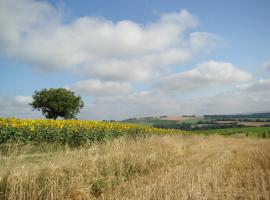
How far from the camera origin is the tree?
5100cm

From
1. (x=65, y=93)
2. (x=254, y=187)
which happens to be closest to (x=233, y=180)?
(x=254, y=187)

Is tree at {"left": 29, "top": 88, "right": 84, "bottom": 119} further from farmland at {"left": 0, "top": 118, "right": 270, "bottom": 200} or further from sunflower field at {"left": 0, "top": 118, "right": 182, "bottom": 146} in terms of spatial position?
farmland at {"left": 0, "top": 118, "right": 270, "bottom": 200}

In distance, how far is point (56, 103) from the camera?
166 ft

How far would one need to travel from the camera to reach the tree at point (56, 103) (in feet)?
167

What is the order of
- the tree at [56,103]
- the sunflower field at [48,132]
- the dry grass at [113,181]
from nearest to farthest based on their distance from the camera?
the dry grass at [113,181] < the sunflower field at [48,132] < the tree at [56,103]

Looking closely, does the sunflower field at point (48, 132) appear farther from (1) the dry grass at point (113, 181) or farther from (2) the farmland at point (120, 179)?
(1) the dry grass at point (113, 181)

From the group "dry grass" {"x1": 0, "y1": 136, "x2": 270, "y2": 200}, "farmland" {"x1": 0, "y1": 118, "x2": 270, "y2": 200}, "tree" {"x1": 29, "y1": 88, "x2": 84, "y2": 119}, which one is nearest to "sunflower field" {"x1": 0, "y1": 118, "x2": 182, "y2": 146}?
"farmland" {"x1": 0, "y1": 118, "x2": 270, "y2": 200}

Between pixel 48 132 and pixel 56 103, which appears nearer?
pixel 48 132

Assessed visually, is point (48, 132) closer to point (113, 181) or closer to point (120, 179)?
point (120, 179)

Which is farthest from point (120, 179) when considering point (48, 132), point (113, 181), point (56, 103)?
point (56, 103)

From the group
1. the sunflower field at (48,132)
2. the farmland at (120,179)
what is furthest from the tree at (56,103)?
the farmland at (120,179)

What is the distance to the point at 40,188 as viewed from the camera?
20.8ft

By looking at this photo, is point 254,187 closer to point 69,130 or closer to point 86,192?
point 86,192

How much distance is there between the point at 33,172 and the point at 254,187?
472cm
